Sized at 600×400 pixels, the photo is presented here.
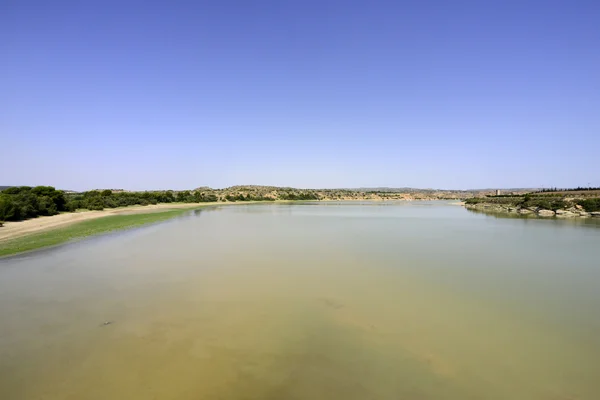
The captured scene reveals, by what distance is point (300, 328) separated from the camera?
5.71m

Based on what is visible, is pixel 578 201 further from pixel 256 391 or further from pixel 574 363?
pixel 256 391

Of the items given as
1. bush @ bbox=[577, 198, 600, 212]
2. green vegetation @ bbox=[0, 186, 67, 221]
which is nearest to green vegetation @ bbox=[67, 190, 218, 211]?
green vegetation @ bbox=[0, 186, 67, 221]

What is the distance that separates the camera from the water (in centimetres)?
398

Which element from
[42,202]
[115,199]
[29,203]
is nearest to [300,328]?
[29,203]

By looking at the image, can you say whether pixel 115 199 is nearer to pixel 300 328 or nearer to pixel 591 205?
pixel 300 328

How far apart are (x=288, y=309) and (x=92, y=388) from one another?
11.8 feet

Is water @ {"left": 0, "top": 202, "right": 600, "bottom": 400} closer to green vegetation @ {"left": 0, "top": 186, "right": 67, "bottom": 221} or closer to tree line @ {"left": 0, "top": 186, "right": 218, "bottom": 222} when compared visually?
green vegetation @ {"left": 0, "top": 186, "right": 67, "bottom": 221}

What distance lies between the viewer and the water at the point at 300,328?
3.98 meters

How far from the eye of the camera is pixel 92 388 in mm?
3900

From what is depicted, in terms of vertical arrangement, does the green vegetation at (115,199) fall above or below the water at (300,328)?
above

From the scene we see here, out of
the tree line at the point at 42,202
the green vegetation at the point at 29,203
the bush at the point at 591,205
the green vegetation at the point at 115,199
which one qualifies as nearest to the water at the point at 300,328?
the green vegetation at the point at 29,203

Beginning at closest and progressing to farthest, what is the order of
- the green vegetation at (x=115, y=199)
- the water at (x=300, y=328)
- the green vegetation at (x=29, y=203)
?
the water at (x=300, y=328) → the green vegetation at (x=29, y=203) → the green vegetation at (x=115, y=199)

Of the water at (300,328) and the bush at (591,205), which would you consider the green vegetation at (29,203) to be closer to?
the water at (300,328)

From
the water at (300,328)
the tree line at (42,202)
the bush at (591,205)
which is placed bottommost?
the water at (300,328)
